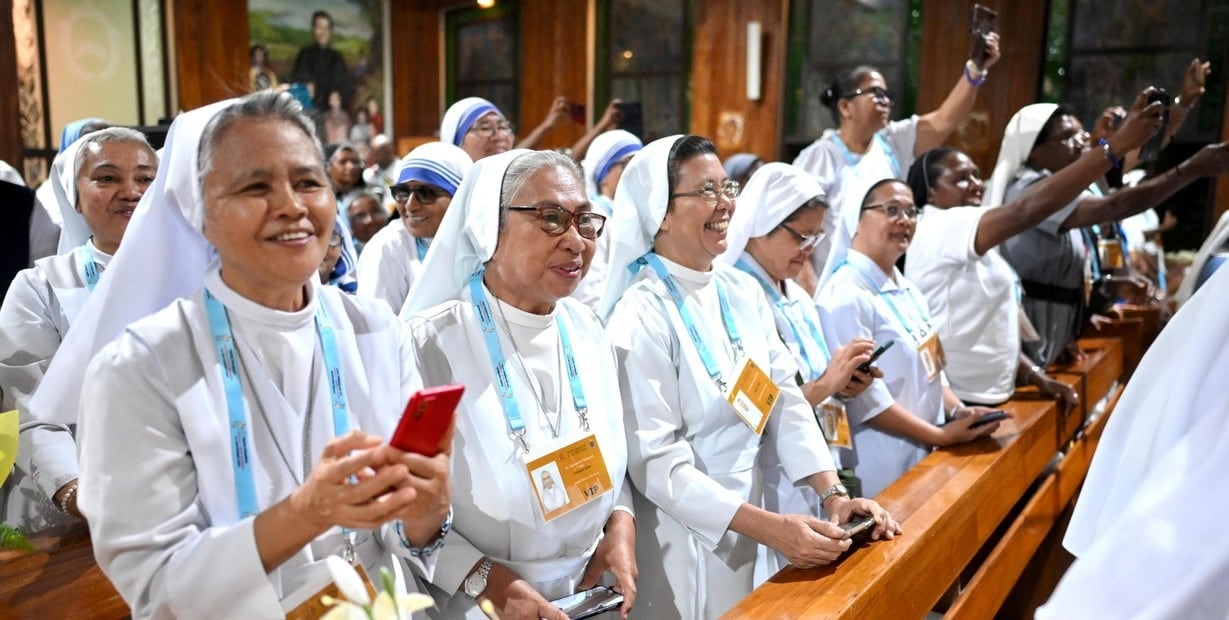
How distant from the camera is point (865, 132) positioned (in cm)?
545

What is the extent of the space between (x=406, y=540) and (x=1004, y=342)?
307 cm

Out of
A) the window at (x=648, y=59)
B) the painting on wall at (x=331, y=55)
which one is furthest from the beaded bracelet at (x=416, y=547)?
the painting on wall at (x=331, y=55)

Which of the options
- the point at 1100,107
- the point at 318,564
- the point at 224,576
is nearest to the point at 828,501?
the point at 318,564

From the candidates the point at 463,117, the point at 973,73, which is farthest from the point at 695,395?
the point at 973,73

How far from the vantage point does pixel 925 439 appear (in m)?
3.35

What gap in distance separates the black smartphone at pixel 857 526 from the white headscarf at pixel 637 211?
979 millimetres

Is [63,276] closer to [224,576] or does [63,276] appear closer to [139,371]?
[139,371]

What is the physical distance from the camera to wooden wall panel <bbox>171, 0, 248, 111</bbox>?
10.6 metres

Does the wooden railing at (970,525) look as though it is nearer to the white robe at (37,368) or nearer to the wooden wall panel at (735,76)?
the white robe at (37,368)

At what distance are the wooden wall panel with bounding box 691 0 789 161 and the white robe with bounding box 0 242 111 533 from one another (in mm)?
8707

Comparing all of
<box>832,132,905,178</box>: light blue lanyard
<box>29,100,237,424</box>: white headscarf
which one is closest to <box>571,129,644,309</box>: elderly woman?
<box>832,132,905,178</box>: light blue lanyard

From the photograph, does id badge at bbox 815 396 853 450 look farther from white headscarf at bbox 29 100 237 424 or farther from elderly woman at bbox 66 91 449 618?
white headscarf at bbox 29 100 237 424

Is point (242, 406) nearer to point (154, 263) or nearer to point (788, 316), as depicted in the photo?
point (154, 263)

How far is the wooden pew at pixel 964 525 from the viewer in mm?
2129
